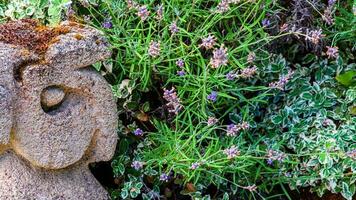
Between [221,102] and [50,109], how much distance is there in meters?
0.65

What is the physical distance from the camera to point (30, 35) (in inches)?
74.3

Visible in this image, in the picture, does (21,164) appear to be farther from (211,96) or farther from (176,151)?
(211,96)

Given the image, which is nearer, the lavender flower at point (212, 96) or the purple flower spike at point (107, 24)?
the lavender flower at point (212, 96)

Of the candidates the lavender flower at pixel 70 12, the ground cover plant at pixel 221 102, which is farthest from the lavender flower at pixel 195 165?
the lavender flower at pixel 70 12

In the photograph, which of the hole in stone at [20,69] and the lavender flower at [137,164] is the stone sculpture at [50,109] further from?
the lavender flower at [137,164]

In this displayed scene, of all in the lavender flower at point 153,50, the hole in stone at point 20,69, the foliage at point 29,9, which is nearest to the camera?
the hole in stone at point 20,69

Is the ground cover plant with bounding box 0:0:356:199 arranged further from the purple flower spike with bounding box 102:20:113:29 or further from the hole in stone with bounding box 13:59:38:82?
the hole in stone with bounding box 13:59:38:82

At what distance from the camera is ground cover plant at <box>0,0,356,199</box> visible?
2.15m

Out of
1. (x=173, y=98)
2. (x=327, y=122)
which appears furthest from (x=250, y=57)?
(x=327, y=122)

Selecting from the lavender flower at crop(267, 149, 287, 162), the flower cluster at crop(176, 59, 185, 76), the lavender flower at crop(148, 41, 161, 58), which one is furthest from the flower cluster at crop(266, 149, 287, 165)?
the lavender flower at crop(148, 41, 161, 58)

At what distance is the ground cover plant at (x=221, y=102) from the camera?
2146 millimetres

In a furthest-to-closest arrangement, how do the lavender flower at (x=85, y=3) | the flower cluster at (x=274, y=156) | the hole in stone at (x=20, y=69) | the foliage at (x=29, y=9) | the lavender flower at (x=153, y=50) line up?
the foliage at (x=29, y=9), the lavender flower at (x=85, y=3), the flower cluster at (x=274, y=156), the lavender flower at (x=153, y=50), the hole in stone at (x=20, y=69)

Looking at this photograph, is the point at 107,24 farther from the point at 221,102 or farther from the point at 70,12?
the point at 221,102

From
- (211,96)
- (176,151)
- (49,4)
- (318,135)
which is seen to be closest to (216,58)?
(211,96)
